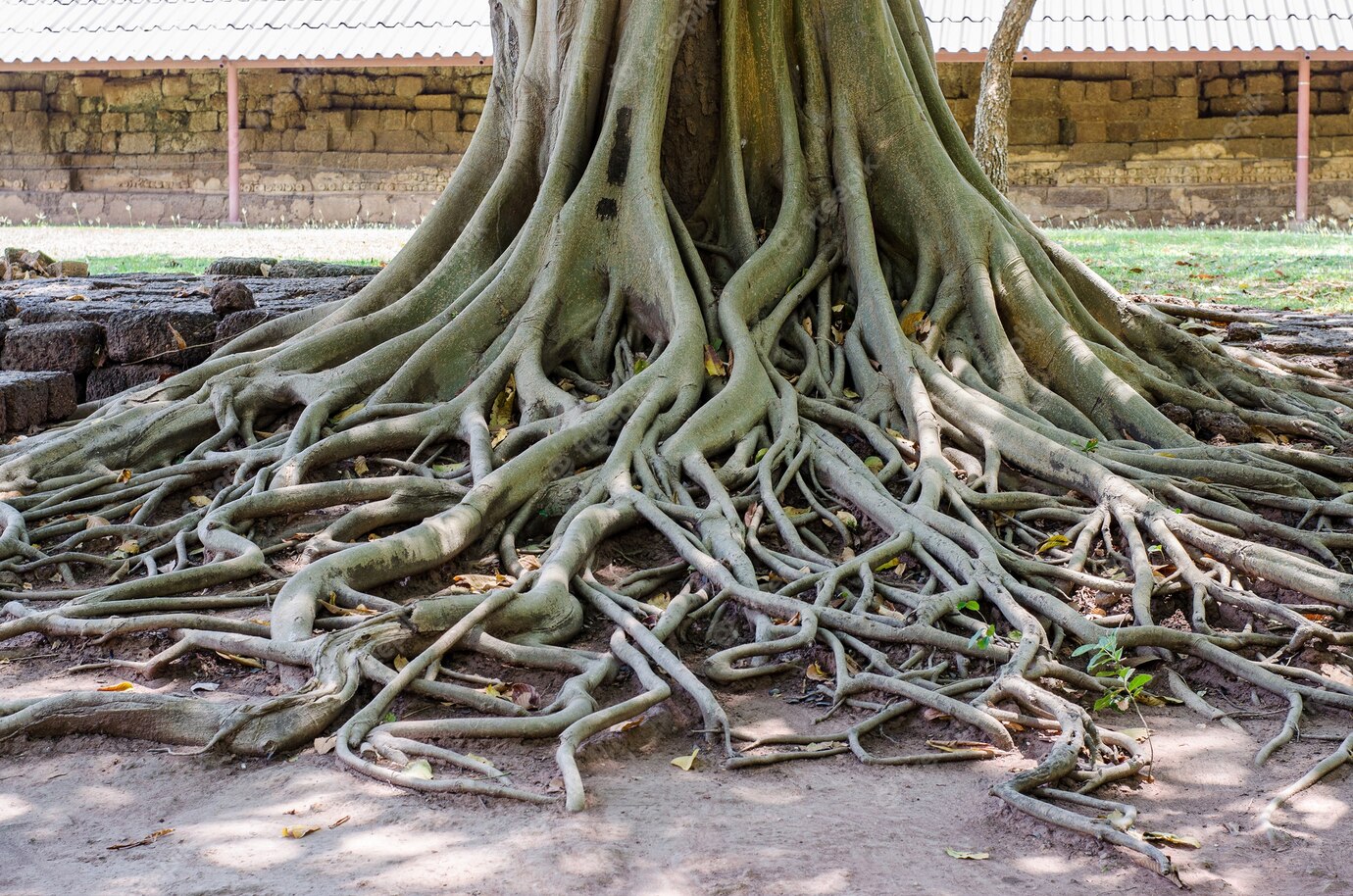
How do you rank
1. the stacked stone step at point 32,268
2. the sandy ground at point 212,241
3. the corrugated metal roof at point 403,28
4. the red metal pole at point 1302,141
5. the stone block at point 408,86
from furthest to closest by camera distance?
1. the stone block at point 408,86
2. the red metal pole at point 1302,141
3. the corrugated metal roof at point 403,28
4. the sandy ground at point 212,241
5. the stacked stone step at point 32,268

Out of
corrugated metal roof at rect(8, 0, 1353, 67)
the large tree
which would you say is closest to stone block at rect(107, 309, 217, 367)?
the large tree

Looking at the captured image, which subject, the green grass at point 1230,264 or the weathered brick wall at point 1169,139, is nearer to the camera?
the green grass at point 1230,264

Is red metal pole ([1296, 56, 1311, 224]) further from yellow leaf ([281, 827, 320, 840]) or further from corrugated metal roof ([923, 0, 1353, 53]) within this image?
yellow leaf ([281, 827, 320, 840])

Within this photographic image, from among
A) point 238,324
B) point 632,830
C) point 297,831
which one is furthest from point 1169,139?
point 297,831

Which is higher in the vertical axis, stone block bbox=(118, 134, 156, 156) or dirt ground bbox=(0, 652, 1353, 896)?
stone block bbox=(118, 134, 156, 156)

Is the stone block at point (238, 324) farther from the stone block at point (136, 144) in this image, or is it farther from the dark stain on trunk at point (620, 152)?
the stone block at point (136, 144)

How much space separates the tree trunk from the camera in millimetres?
11539

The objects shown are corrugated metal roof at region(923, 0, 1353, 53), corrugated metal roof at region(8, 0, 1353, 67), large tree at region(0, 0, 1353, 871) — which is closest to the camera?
large tree at region(0, 0, 1353, 871)

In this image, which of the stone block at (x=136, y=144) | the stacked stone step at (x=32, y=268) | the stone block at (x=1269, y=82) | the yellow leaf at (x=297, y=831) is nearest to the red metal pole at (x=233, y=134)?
the stone block at (x=136, y=144)

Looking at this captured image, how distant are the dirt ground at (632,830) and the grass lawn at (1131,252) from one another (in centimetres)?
675

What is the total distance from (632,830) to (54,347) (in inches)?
184

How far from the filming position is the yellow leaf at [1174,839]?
2.38 metres

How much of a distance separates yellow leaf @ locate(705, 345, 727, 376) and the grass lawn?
5.26 m

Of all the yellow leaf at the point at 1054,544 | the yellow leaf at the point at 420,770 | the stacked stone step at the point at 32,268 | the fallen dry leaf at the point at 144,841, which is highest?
the stacked stone step at the point at 32,268
